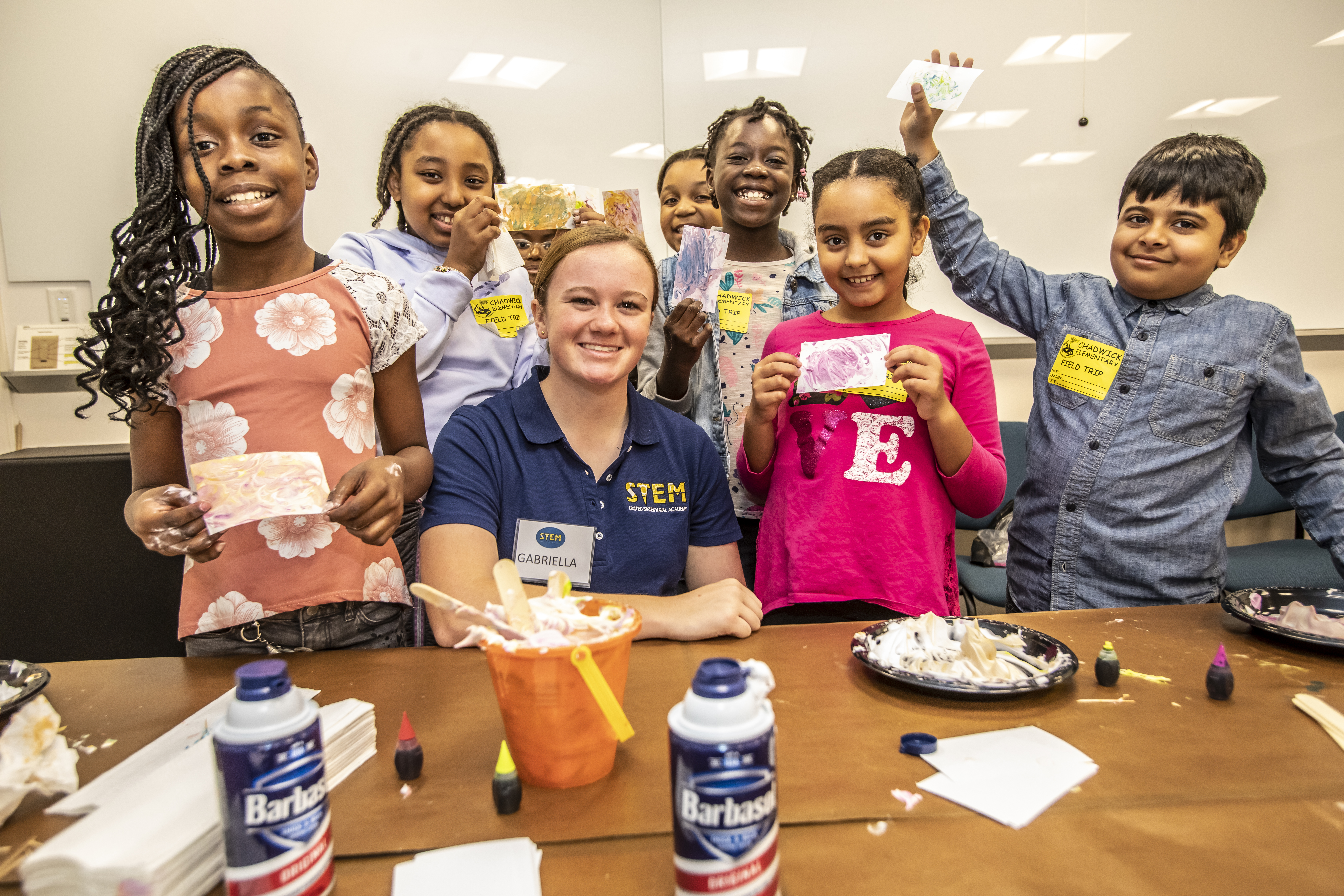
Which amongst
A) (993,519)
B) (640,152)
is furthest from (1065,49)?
(993,519)

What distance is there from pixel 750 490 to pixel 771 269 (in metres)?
0.82

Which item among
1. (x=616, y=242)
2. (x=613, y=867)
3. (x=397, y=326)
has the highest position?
(x=616, y=242)

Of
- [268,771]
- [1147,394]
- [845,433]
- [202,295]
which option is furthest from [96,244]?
[1147,394]

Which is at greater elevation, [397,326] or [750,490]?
[397,326]

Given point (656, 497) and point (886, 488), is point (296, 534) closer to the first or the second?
point (656, 497)

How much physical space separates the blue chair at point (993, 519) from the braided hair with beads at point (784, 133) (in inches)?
61.3

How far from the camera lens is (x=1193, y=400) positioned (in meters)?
1.92

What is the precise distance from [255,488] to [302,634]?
0.43m

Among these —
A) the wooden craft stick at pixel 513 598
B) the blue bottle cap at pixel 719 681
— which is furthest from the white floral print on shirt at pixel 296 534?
the blue bottle cap at pixel 719 681

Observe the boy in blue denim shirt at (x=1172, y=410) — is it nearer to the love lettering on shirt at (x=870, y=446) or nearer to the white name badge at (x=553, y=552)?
the love lettering on shirt at (x=870, y=446)

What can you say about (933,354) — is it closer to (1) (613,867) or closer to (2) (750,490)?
(2) (750,490)

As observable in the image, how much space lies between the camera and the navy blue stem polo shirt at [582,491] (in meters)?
1.61

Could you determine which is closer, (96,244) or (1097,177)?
(96,244)

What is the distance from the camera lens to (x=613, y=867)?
808 mm
